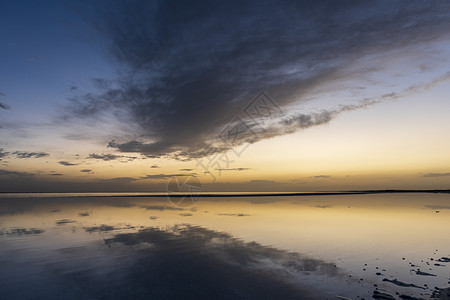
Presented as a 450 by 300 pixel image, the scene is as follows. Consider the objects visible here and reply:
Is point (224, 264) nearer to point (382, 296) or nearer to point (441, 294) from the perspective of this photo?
point (382, 296)

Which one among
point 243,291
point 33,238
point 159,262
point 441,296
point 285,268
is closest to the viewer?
point 441,296

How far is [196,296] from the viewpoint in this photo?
12484 mm

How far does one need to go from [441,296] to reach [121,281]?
1635cm

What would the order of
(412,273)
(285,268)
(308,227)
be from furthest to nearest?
(308,227) < (285,268) < (412,273)

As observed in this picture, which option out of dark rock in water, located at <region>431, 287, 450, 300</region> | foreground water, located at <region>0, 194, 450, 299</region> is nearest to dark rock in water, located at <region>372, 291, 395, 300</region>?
foreground water, located at <region>0, 194, 450, 299</region>

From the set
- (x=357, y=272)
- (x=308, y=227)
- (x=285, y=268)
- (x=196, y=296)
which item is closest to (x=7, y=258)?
(x=196, y=296)

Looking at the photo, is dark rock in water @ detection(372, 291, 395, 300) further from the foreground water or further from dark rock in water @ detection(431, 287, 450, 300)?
dark rock in water @ detection(431, 287, 450, 300)

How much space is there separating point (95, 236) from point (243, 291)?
63.0 ft

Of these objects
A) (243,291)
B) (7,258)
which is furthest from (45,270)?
(243,291)

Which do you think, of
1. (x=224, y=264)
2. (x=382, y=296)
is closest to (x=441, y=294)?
(x=382, y=296)

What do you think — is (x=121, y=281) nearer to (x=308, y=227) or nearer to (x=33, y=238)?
(x=33, y=238)

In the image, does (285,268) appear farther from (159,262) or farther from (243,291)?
(159,262)

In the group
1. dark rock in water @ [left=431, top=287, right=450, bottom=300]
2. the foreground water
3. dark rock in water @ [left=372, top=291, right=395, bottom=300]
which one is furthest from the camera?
the foreground water

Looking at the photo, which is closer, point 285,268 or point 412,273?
point 412,273
